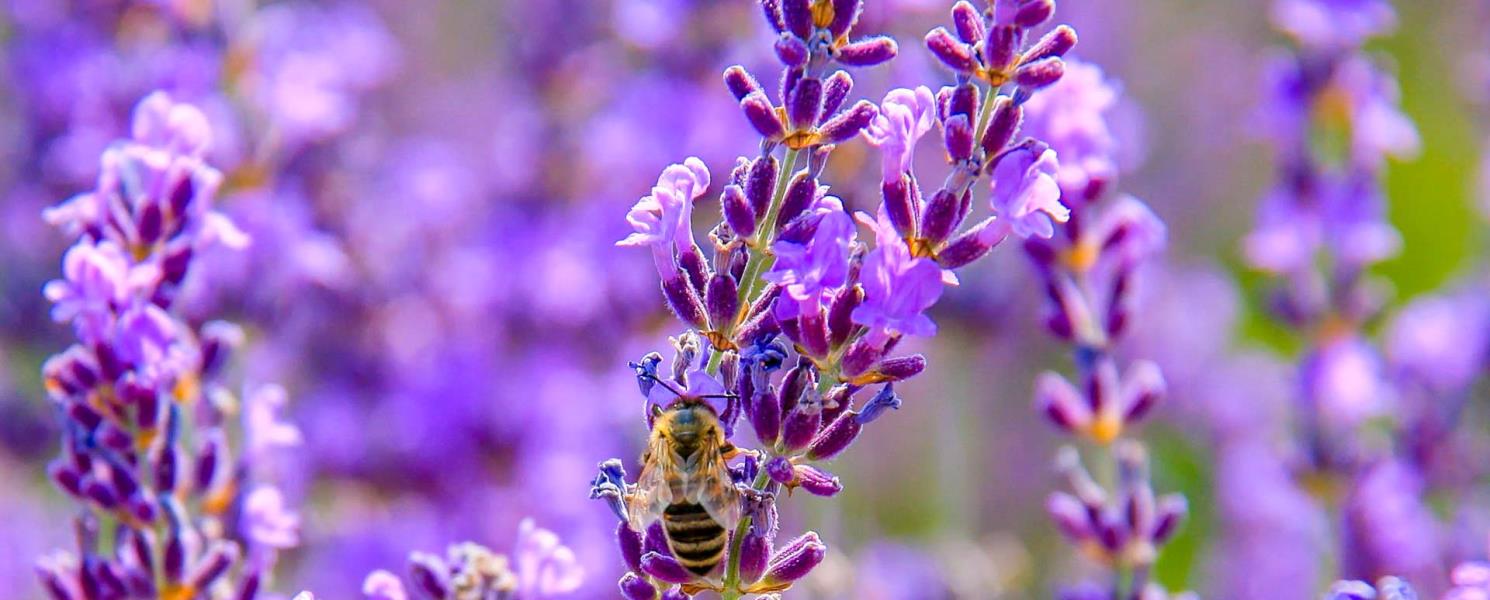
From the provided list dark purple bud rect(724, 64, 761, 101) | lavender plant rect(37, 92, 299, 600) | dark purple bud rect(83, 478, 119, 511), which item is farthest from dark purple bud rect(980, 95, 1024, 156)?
dark purple bud rect(83, 478, 119, 511)

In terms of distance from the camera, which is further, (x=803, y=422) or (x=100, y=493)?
(x=100, y=493)

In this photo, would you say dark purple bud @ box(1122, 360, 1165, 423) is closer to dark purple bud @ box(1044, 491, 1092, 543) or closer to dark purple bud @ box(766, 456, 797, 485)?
dark purple bud @ box(1044, 491, 1092, 543)

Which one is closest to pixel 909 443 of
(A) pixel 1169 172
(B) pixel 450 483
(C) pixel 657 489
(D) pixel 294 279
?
(A) pixel 1169 172

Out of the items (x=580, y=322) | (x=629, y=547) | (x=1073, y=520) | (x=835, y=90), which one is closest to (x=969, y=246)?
(x=835, y=90)

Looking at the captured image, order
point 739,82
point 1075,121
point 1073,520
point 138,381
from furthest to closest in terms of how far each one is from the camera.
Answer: point 1073,520 < point 1075,121 < point 138,381 < point 739,82

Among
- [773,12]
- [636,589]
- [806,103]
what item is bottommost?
[636,589]

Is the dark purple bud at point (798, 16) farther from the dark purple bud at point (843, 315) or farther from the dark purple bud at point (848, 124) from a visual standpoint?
the dark purple bud at point (843, 315)

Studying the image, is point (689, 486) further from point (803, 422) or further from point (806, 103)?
point (806, 103)

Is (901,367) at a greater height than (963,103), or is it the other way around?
(963,103)

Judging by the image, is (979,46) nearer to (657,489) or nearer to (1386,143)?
(657,489)
